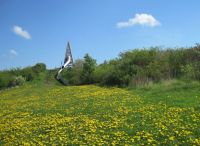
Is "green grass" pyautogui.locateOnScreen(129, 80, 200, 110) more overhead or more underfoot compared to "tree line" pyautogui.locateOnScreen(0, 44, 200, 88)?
more underfoot

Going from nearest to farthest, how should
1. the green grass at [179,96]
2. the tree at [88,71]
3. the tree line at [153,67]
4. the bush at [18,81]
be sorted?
the green grass at [179,96], the tree line at [153,67], the tree at [88,71], the bush at [18,81]

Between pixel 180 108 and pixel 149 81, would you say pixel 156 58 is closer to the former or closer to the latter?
pixel 149 81

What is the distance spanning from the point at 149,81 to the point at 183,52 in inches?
217

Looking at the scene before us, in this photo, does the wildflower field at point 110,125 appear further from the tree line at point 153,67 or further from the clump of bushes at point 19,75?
the clump of bushes at point 19,75

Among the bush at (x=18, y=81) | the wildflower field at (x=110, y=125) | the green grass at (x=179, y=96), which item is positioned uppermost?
the bush at (x=18, y=81)

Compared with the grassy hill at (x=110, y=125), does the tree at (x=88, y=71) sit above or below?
above

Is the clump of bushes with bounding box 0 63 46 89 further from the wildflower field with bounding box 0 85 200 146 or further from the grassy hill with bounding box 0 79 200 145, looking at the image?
the wildflower field with bounding box 0 85 200 146

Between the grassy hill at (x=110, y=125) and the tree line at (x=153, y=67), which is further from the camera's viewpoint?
the tree line at (x=153, y=67)

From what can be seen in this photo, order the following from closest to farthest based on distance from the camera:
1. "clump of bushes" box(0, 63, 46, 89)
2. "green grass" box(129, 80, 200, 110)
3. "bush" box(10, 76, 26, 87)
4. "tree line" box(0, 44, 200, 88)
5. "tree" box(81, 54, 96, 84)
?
"green grass" box(129, 80, 200, 110)
"tree line" box(0, 44, 200, 88)
"tree" box(81, 54, 96, 84)
"bush" box(10, 76, 26, 87)
"clump of bushes" box(0, 63, 46, 89)

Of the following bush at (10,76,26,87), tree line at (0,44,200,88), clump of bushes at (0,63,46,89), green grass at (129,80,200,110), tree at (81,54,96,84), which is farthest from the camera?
clump of bushes at (0,63,46,89)

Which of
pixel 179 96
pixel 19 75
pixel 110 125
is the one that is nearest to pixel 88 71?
pixel 19 75

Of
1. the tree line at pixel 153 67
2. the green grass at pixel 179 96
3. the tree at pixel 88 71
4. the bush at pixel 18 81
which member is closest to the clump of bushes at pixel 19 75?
the bush at pixel 18 81

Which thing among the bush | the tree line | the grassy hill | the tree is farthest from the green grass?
the bush

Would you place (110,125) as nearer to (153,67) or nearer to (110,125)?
(110,125)
